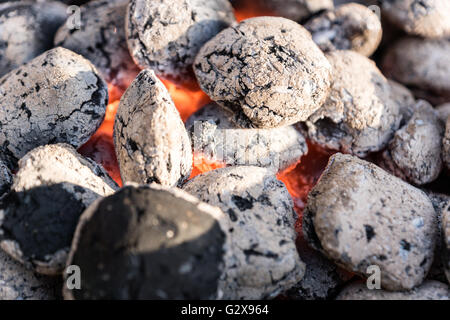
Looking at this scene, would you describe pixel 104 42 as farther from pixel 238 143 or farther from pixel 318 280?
pixel 318 280

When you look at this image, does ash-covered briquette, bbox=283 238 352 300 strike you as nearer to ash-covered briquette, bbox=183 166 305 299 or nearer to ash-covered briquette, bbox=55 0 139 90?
ash-covered briquette, bbox=183 166 305 299

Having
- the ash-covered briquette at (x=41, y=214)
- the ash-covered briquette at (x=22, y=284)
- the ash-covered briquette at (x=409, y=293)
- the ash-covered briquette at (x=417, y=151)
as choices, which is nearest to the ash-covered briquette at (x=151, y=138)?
the ash-covered briquette at (x=41, y=214)

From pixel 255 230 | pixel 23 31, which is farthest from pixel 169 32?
pixel 255 230

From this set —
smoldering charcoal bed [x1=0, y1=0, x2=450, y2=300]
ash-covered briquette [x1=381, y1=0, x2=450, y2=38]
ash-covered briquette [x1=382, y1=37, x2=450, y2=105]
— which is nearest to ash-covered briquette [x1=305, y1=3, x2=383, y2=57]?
smoldering charcoal bed [x1=0, y1=0, x2=450, y2=300]

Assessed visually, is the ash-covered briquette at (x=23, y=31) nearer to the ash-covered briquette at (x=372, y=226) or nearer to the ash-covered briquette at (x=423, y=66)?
the ash-covered briquette at (x=372, y=226)

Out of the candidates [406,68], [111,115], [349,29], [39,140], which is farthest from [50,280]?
[406,68]

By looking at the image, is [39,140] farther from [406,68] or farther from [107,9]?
[406,68]
